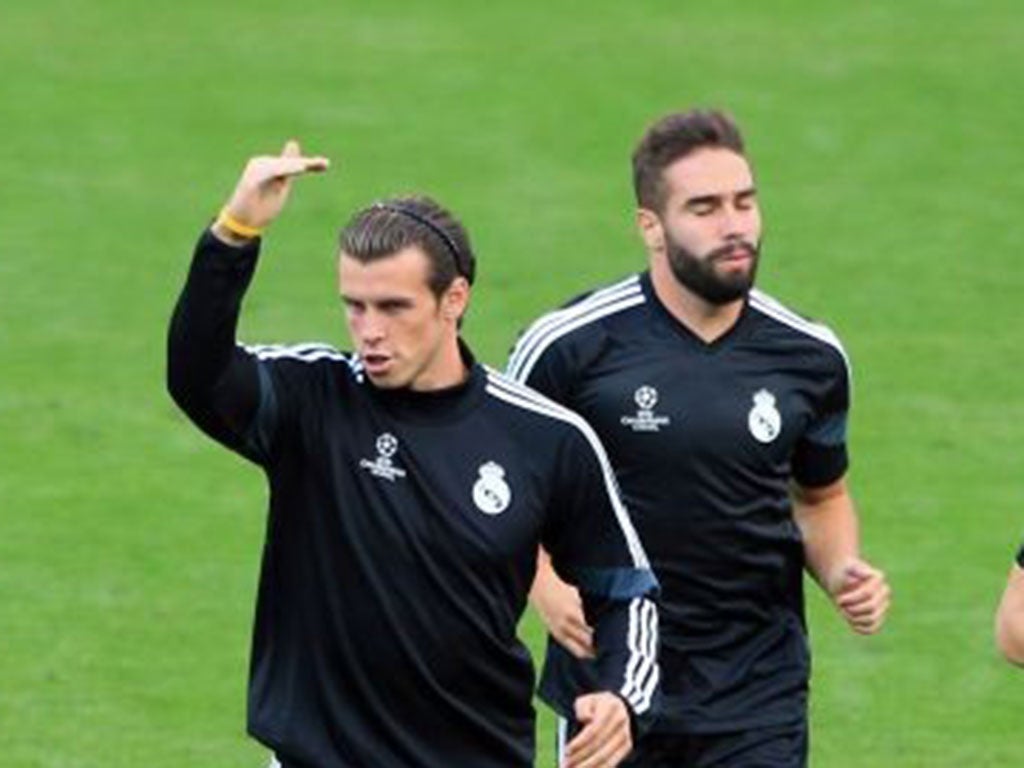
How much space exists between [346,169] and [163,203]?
1057mm

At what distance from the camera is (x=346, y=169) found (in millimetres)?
20625

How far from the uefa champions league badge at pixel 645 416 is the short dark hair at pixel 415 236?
121 centimetres

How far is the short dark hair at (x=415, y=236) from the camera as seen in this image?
8.91 metres

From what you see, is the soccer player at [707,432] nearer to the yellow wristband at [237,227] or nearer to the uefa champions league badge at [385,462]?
the uefa champions league badge at [385,462]

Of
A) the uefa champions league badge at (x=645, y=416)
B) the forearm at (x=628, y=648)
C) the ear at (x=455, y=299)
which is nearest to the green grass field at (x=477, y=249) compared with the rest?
the uefa champions league badge at (x=645, y=416)

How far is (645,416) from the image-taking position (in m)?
10.2

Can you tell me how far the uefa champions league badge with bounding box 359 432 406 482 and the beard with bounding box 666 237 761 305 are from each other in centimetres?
154

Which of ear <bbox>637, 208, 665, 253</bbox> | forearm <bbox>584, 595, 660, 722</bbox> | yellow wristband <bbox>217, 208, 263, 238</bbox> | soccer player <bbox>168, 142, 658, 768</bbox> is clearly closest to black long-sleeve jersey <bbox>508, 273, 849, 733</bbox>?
ear <bbox>637, 208, 665, 253</bbox>

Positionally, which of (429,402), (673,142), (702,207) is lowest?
(429,402)

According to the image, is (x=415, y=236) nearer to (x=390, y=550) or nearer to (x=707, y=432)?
(x=390, y=550)

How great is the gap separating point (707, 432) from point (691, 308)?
1.22 feet

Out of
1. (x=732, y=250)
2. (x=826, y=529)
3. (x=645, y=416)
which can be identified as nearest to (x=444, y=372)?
(x=645, y=416)

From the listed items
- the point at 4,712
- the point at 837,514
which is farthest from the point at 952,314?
the point at 837,514

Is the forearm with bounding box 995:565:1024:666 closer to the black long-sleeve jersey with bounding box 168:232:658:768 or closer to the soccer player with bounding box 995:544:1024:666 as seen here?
the soccer player with bounding box 995:544:1024:666
